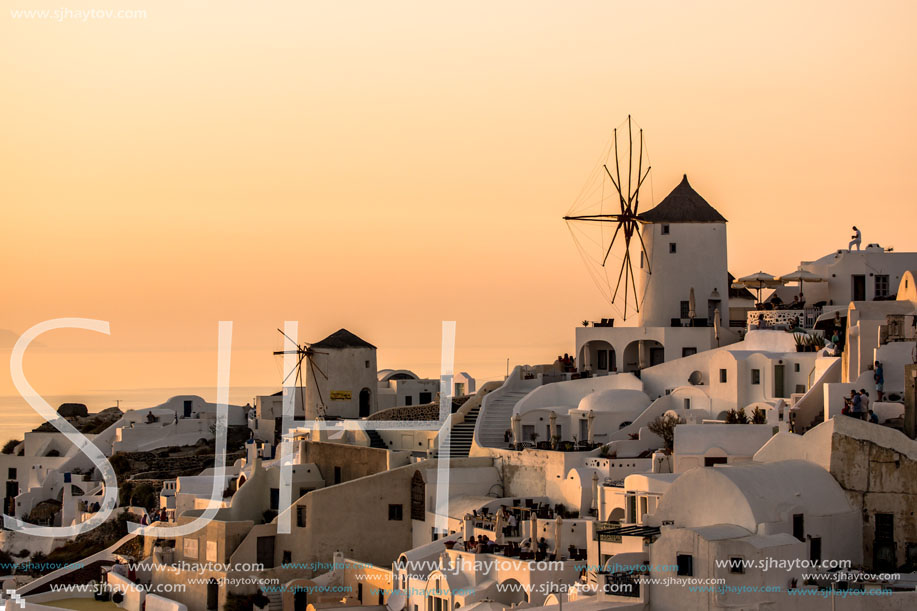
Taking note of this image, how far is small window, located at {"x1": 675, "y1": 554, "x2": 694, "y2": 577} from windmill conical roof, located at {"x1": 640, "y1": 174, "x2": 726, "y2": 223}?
16.7 metres

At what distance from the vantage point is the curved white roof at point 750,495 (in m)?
27.5

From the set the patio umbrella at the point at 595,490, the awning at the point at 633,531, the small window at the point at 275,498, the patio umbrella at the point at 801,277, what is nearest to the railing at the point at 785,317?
the patio umbrella at the point at 801,277

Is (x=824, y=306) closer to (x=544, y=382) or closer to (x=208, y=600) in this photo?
(x=544, y=382)

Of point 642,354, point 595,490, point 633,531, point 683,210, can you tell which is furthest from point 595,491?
point 683,210

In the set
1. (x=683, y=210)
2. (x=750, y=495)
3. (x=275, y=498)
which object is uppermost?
(x=683, y=210)

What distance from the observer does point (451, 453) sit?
129 ft

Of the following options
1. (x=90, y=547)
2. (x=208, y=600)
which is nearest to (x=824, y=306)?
(x=208, y=600)

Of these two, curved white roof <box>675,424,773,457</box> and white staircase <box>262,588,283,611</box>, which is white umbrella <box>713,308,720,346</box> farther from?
white staircase <box>262,588,283,611</box>

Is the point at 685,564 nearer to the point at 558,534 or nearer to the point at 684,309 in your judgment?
the point at 558,534

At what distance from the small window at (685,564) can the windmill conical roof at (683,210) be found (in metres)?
16.7

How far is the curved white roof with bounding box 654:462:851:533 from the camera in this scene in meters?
27.5

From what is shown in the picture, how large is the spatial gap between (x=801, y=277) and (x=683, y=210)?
144 inches

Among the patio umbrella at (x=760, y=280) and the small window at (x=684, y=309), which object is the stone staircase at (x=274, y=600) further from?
the patio umbrella at (x=760, y=280)

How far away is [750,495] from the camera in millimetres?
27547
